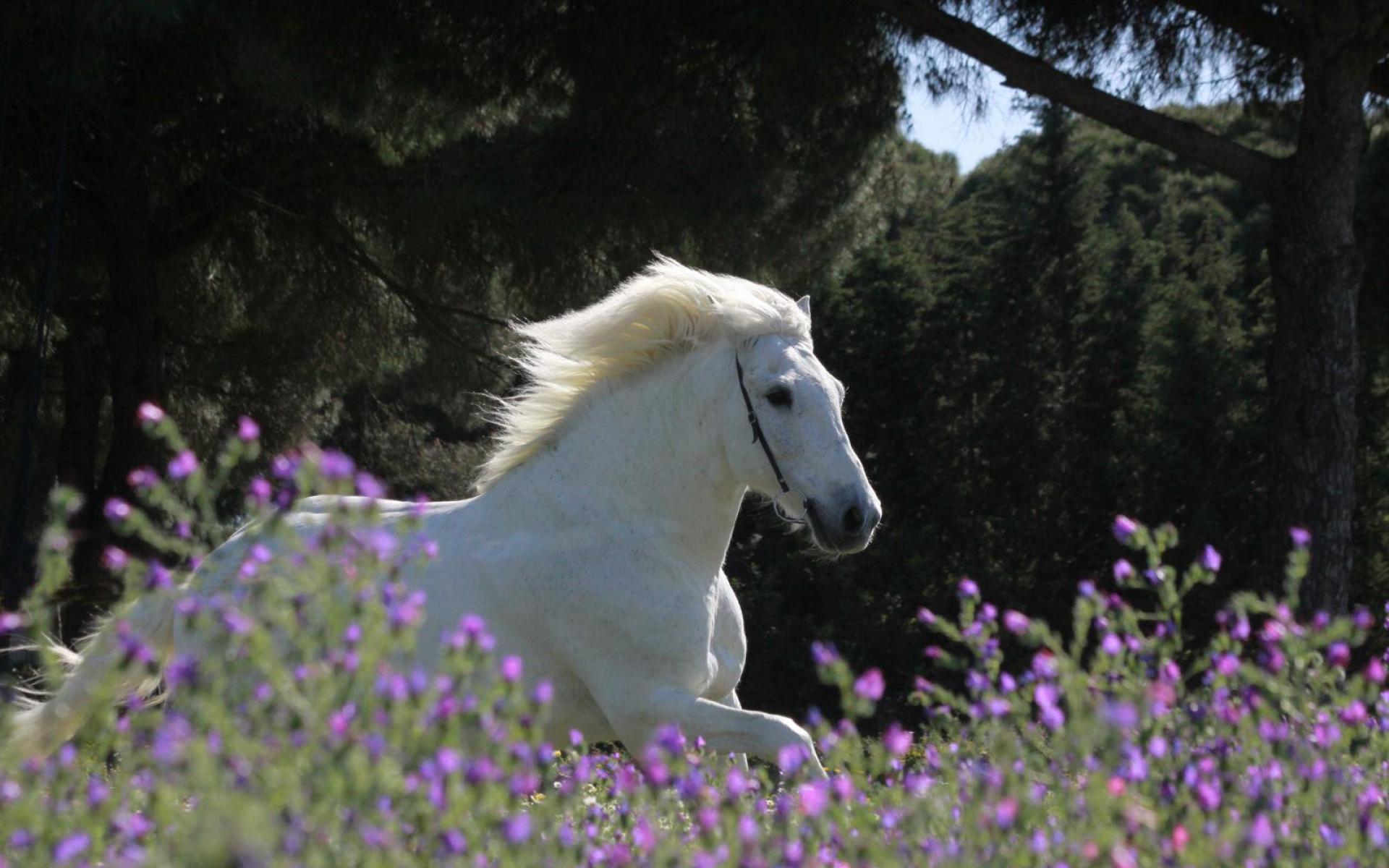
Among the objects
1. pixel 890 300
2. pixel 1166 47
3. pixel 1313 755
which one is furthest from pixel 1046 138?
pixel 1313 755

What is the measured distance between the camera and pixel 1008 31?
9.80m

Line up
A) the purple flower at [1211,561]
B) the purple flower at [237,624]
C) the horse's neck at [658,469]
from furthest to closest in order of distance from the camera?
the horse's neck at [658,469], the purple flower at [1211,561], the purple flower at [237,624]

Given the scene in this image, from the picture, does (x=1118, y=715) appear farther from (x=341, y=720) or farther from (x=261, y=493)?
(x=261, y=493)

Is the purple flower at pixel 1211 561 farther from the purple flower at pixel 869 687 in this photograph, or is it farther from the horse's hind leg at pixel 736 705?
the horse's hind leg at pixel 736 705

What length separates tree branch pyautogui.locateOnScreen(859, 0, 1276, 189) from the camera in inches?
336

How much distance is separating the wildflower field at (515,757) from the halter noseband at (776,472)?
3.76 feet

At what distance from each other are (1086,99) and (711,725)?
578 centimetres

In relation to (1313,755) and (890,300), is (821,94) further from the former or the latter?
(890,300)

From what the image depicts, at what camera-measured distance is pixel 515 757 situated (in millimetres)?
2604

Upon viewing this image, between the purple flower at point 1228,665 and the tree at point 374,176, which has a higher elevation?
the tree at point 374,176

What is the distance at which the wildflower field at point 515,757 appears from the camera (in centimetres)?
207

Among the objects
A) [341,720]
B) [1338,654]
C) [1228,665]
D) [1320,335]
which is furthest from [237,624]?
[1320,335]

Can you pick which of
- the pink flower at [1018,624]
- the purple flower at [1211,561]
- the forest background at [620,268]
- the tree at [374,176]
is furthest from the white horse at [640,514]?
the tree at [374,176]

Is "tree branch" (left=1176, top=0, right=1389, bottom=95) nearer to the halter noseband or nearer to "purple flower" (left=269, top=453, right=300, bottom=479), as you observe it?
the halter noseband
